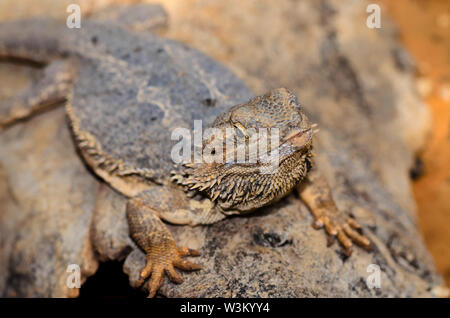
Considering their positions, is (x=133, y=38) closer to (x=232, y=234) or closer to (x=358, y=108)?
(x=232, y=234)

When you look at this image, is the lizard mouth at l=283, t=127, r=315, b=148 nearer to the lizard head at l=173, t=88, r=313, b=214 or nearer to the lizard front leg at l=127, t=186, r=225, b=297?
the lizard head at l=173, t=88, r=313, b=214

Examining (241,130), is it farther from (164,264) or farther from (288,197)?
(164,264)

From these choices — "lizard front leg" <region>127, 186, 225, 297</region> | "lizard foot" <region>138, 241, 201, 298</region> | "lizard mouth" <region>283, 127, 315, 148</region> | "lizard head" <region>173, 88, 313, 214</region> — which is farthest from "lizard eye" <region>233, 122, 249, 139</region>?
"lizard foot" <region>138, 241, 201, 298</region>

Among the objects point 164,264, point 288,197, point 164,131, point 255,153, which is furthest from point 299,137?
point 164,264

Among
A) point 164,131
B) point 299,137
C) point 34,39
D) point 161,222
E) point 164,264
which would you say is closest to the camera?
point 299,137

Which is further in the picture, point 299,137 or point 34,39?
point 34,39
